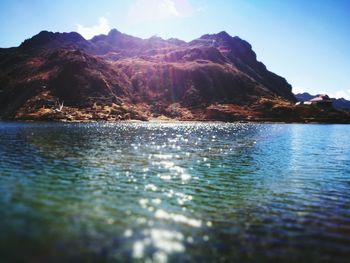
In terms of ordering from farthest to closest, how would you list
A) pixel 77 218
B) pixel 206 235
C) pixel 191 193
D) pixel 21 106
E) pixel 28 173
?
pixel 21 106 → pixel 28 173 → pixel 191 193 → pixel 77 218 → pixel 206 235

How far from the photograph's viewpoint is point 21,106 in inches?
6324

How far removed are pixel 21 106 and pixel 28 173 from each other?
480 ft

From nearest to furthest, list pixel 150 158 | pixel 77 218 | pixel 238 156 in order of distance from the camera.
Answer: pixel 77 218 → pixel 150 158 → pixel 238 156

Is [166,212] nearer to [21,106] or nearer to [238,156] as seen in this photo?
[238,156]

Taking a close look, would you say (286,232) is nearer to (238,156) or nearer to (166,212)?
(166,212)

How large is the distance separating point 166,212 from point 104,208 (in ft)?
14.5

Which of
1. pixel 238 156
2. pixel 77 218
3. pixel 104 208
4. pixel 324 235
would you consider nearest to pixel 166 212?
pixel 104 208

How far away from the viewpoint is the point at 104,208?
21375mm

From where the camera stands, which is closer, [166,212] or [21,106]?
[166,212]

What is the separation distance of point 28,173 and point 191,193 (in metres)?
17.5

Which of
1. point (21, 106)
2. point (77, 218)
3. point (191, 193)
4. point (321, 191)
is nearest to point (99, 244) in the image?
point (77, 218)

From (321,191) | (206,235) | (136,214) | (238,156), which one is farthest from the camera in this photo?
(238,156)

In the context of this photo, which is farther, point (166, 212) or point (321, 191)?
point (321, 191)

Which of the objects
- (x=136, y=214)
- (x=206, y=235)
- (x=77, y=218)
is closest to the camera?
(x=206, y=235)
